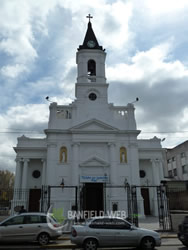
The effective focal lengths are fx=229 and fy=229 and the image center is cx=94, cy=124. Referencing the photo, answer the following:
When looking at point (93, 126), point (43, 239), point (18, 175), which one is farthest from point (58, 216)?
point (93, 126)

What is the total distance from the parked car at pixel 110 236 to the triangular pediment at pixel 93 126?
1666 cm

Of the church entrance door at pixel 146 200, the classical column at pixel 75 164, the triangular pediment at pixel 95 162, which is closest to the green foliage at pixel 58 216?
the classical column at pixel 75 164

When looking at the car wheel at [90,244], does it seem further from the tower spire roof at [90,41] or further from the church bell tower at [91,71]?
the tower spire roof at [90,41]

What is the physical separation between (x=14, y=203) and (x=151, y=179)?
1619 cm

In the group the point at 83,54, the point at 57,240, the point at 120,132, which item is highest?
the point at 83,54

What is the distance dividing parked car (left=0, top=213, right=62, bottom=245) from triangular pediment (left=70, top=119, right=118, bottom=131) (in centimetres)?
1520

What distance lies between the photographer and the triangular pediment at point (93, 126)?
26328 mm

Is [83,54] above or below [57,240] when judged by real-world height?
above

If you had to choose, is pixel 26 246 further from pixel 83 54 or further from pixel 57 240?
pixel 83 54

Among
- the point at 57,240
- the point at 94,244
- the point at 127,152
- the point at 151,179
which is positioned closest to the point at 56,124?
the point at 127,152

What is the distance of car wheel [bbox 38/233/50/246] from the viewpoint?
11.2 meters

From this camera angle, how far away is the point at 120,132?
2714cm

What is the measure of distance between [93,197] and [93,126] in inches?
313

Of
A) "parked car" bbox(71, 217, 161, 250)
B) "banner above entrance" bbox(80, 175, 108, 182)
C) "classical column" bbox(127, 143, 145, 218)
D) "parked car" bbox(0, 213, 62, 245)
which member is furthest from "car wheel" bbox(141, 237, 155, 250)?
"banner above entrance" bbox(80, 175, 108, 182)
